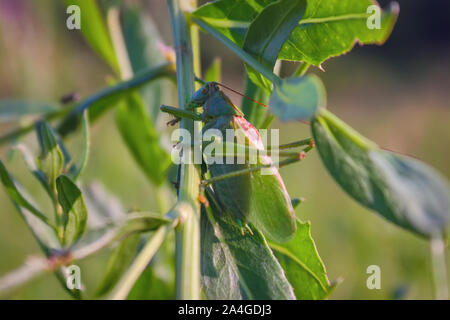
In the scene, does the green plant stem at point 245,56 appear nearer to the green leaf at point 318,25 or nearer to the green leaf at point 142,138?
the green leaf at point 318,25

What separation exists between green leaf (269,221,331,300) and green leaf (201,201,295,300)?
0.07 meters

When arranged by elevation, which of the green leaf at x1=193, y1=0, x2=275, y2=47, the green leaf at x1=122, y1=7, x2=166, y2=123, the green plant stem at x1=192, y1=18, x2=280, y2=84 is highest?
the green leaf at x1=122, y1=7, x2=166, y2=123

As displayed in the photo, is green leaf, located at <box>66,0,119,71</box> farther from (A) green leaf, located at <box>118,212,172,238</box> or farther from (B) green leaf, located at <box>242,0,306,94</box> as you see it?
(A) green leaf, located at <box>118,212,172,238</box>

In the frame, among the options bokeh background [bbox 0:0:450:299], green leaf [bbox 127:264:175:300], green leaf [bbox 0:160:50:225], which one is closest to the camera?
green leaf [bbox 0:160:50:225]

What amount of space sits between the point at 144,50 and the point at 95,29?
12cm

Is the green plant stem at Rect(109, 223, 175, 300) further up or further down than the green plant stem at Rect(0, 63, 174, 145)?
further down

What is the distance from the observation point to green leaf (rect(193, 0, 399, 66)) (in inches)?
16.8

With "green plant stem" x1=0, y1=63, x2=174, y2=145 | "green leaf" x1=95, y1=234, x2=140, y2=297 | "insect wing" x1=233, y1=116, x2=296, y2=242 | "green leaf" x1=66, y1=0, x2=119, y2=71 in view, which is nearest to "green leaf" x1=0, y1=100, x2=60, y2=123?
"green plant stem" x1=0, y1=63, x2=174, y2=145

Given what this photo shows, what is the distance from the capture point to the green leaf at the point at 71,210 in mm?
494

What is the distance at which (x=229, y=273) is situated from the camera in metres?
0.49

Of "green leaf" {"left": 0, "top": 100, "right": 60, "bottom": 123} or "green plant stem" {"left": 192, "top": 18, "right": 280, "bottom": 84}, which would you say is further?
"green leaf" {"left": 0, "top": 100, "right": 60, "bottom": 123}

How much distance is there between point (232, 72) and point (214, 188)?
20.5 feet

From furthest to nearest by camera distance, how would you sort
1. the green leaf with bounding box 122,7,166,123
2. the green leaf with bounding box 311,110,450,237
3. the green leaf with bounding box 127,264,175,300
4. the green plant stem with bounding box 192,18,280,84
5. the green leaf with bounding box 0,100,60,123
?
the green leaf with bounding box 122,7,166,123 → the green leaf with bounding box 0,100,60,123 → the green leaf with bounding box 127,264,175,300 → the green plant stem with bounding box 192,18,280,84 → the green leaf with bounding box 311,110,450,237
